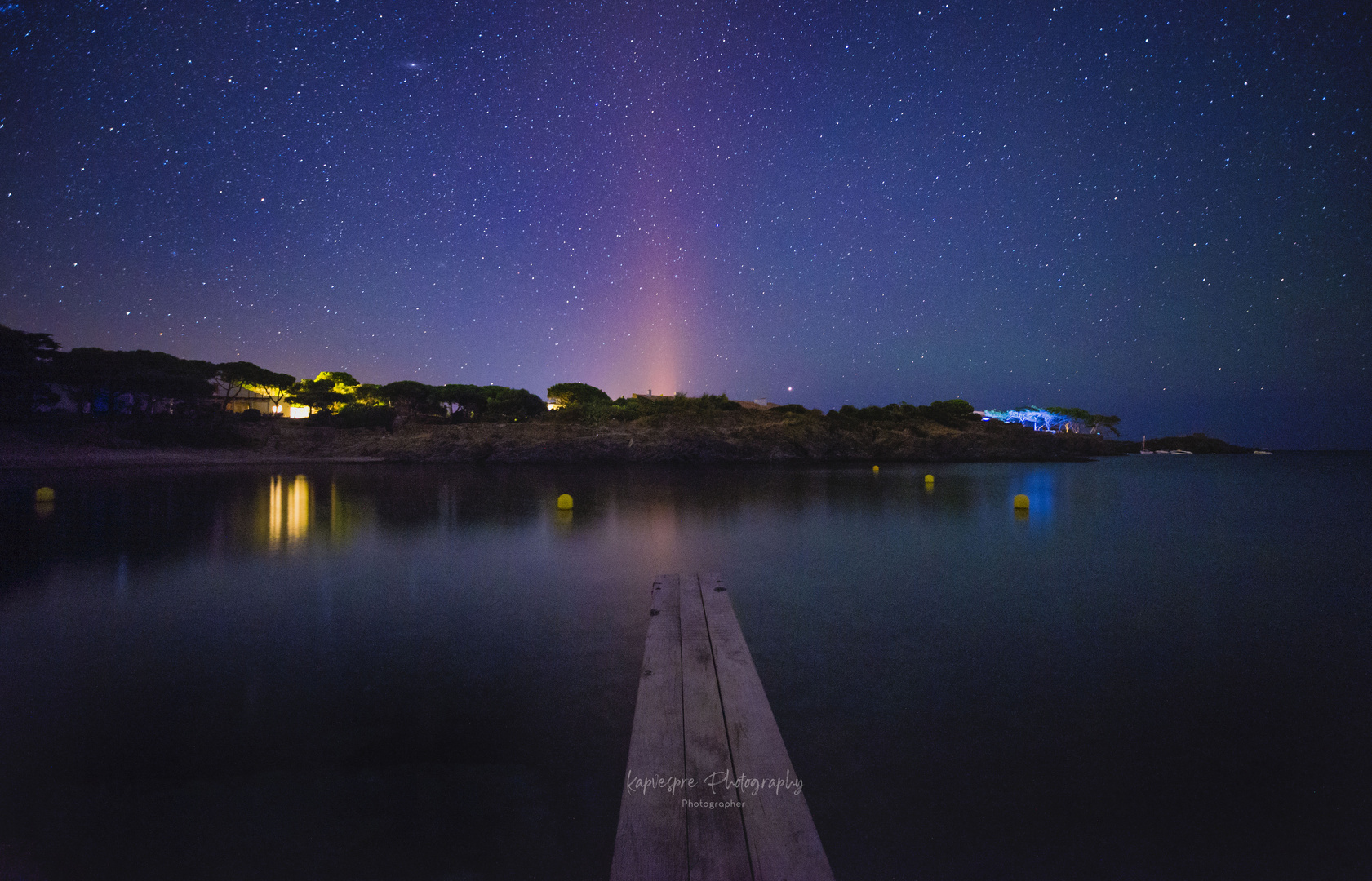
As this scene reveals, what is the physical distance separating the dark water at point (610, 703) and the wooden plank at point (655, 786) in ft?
1.47

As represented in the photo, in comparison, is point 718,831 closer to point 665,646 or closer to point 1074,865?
point 1074,865

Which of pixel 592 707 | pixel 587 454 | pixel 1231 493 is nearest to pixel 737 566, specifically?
pixel 592 707

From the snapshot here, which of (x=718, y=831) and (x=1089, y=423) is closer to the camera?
(x=718, y=831)

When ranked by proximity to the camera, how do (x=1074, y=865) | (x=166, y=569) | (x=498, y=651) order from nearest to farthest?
(x=1074, y=865)
(x=498, y=651)
(x=166, y=569)

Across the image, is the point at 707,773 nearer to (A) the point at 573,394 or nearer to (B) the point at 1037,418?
(A) the point at 573,394

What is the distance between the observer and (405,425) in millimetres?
55062

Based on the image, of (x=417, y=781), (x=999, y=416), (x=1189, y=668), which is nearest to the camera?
(x=417, y=781)

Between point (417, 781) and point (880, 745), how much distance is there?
287 centimetres

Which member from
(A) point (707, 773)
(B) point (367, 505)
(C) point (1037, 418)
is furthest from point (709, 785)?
(C) point (1037, 418)

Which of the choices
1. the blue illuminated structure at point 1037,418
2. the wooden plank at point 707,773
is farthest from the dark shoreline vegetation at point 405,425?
the wooden plank at point 707,773

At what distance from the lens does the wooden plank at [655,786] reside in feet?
7.33

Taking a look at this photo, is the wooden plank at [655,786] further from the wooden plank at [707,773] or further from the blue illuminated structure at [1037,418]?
the blue illuminated structure at [1037,418]

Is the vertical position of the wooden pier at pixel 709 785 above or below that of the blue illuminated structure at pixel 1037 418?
below

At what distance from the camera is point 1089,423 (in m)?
97.8
